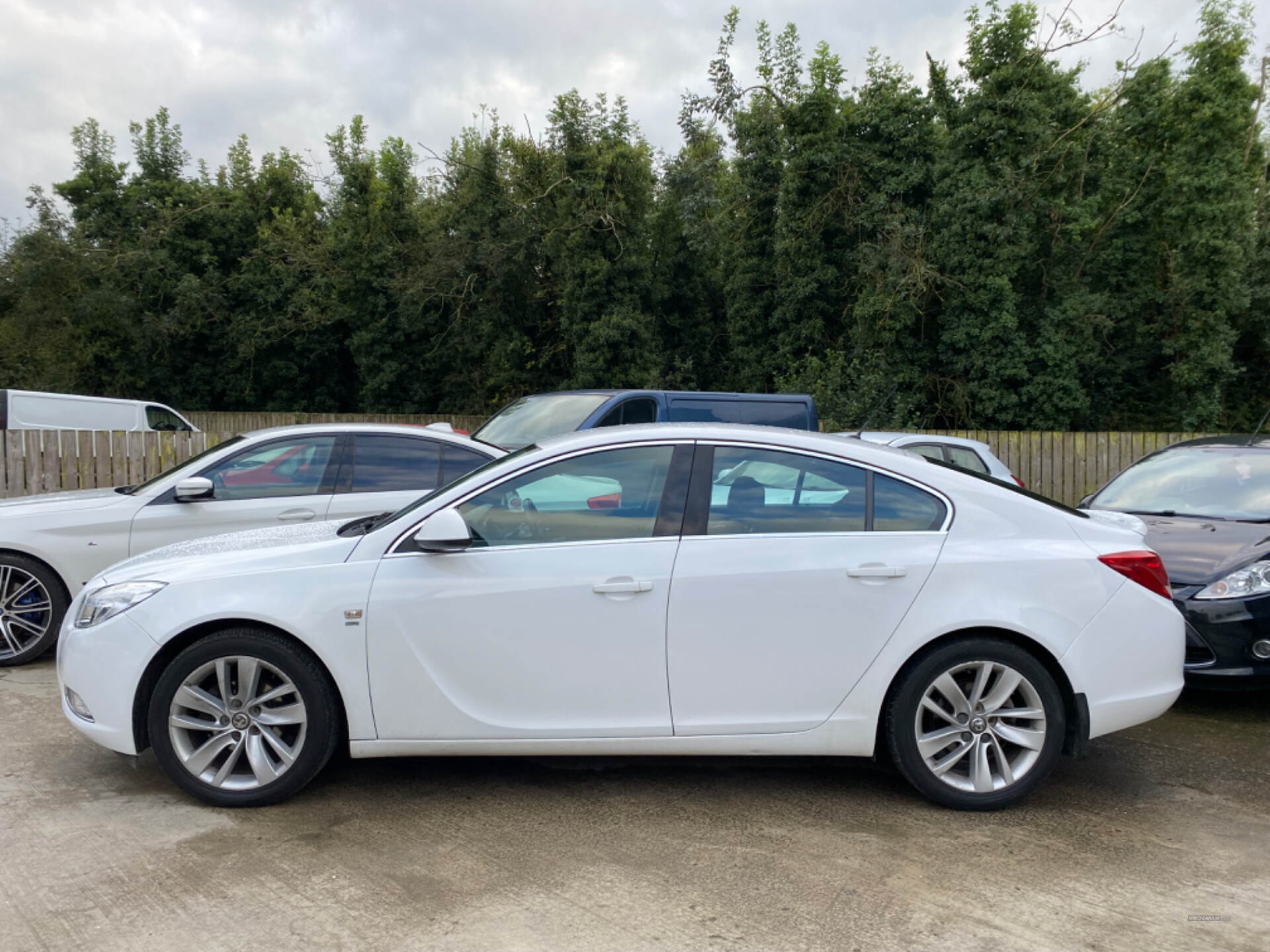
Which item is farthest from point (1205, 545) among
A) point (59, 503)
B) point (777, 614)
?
point (59, 503)

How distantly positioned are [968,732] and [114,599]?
12.2 feet

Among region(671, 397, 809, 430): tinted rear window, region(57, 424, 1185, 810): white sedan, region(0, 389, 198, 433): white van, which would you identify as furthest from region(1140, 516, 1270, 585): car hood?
region(0, 389, 198, 433): white van

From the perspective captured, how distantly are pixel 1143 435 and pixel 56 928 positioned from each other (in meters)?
16.9

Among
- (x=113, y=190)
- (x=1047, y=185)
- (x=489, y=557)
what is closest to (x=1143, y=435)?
(x=1047, y=185)

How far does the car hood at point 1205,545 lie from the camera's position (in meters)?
5.67

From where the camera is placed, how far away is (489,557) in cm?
408

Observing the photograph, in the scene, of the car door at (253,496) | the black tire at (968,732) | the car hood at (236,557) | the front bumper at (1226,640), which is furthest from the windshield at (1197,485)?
the car door at (253,496)

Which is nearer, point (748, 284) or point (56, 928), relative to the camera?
point (56, 928)

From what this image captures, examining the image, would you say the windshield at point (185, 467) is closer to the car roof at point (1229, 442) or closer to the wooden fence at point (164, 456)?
the wooden fence at point (164, 456)

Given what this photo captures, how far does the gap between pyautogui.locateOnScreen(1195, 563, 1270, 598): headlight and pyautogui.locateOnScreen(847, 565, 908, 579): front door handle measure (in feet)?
8.60

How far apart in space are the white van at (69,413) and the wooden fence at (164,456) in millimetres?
1866

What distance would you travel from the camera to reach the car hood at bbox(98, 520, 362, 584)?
414cm

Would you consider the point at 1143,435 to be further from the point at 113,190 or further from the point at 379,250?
the point at 113,190

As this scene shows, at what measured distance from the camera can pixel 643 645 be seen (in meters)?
4.02
